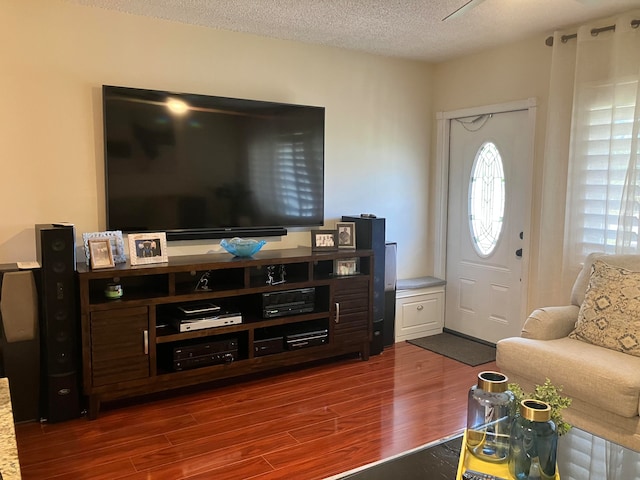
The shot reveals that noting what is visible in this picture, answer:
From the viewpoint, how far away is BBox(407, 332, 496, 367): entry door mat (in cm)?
407

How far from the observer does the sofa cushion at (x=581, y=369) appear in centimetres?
240

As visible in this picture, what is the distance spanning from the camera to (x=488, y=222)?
443cm

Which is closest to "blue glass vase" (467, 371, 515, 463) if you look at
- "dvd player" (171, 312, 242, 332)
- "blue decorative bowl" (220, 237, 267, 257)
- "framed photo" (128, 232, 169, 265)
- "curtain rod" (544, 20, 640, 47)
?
"dvd player" (171, 312, 242, 332)

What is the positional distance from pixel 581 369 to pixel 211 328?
2.11m

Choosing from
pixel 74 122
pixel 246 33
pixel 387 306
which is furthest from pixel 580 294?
pixel 74 122

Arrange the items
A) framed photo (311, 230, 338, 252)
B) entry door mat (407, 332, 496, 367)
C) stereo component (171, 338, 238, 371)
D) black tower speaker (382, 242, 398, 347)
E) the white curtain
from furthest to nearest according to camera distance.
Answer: black tower speaker (382, 242, 398, 347) < entry door mat (407, 332, 496, 367) < framed photo (311, 230, 338, 252) < the white curtain < stereo component (171, 338, 238, 371)

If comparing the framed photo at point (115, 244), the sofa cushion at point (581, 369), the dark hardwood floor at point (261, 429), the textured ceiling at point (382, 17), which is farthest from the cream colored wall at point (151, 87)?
the sofa cushion at point (581, 369)

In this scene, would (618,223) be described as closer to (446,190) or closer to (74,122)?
(446,190)

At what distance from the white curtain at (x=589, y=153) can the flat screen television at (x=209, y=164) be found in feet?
5.68

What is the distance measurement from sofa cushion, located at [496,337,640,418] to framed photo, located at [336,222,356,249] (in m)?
1.41

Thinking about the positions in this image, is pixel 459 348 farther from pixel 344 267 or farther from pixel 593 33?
pixel 593 33

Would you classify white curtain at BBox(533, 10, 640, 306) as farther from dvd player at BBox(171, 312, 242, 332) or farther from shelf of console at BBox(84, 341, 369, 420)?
dvd player at BBox(171, 312, 242, 332)

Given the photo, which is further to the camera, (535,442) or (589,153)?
(589,153)

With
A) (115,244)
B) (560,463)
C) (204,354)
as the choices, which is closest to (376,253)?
(204,354)
